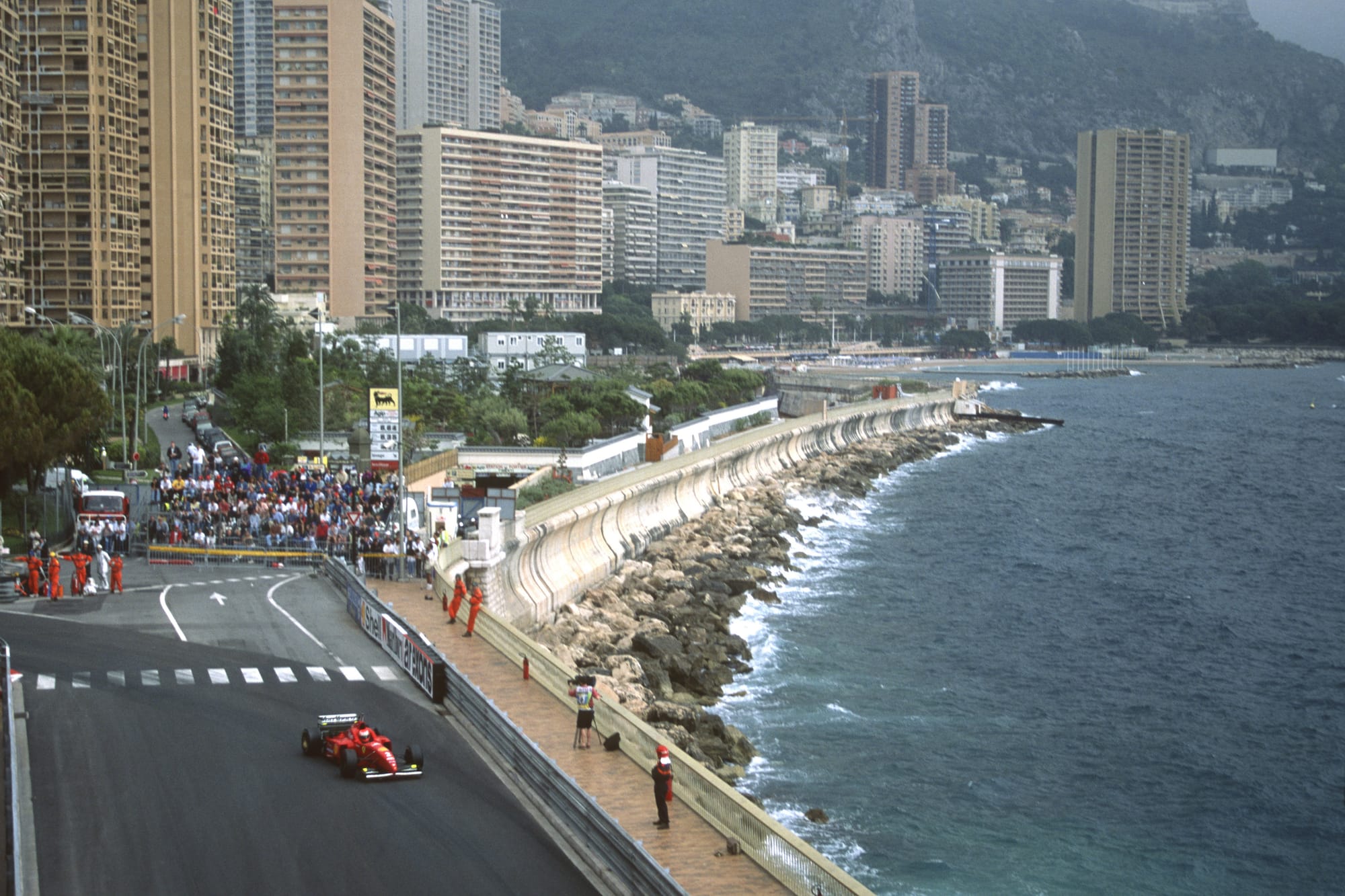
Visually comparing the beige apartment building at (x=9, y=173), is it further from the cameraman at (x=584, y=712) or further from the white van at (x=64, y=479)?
the cameraman at (x=584, y=712)

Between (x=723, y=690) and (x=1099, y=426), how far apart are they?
10544 centimetres

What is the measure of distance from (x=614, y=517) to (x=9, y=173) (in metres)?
53.2

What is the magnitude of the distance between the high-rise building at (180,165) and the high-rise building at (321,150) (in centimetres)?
4998

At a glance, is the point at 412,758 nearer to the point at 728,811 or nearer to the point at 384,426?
the point at 728,811

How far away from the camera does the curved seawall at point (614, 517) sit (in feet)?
120

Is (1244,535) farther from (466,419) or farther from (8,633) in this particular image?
(8,633)

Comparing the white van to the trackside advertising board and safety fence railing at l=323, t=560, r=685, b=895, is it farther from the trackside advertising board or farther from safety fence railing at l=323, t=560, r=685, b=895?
safety fence railing at l=323, t=560, r=685, b=895

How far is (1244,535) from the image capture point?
229 ft

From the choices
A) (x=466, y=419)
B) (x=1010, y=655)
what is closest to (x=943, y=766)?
(x=1010, y=655)

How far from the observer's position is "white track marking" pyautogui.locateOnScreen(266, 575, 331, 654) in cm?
2816

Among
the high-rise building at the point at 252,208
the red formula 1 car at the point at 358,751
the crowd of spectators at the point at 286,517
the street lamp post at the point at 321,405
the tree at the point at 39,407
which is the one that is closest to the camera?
the red formula 1 car at the point at 358,751

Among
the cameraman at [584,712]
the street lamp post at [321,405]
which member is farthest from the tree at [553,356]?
the cameraman at [584,712]

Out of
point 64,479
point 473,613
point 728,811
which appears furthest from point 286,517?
point 728,811

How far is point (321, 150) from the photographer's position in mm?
166625
